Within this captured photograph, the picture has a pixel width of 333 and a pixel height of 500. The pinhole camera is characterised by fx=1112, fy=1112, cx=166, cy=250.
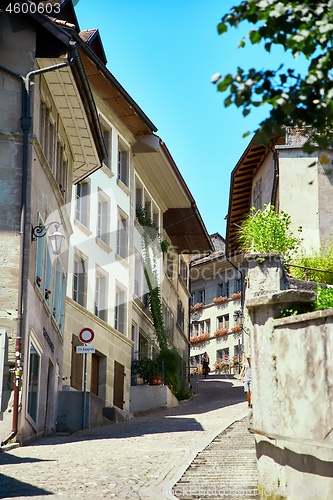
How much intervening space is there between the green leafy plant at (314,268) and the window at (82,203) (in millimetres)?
7912

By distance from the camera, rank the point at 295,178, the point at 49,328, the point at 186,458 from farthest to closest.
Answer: the point at 295,178 < the point at 49,328 < the point at 186,458

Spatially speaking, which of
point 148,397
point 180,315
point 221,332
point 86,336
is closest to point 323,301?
point 86,336

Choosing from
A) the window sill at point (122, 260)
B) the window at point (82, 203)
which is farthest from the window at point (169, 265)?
the window at point (82, 203)

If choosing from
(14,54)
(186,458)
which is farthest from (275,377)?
(14,54)

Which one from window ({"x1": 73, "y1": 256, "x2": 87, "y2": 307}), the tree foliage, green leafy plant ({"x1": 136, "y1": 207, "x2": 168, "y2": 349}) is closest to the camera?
the tree foliage

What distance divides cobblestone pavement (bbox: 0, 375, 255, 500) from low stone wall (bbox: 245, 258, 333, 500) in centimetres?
136

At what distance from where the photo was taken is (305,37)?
7500 millimetres

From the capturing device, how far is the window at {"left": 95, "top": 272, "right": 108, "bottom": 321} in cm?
3338

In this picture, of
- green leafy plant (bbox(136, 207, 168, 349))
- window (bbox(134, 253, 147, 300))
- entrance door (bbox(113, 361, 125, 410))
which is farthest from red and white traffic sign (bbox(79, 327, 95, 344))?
green leafy plant (bbox(136, 207, 168, 349))

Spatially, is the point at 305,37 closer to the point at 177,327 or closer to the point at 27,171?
the point at 27,171

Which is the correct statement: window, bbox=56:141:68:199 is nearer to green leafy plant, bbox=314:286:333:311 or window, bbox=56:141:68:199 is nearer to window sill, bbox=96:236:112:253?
window sill, bbox=96:236:112:253

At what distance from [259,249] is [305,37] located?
542 inches

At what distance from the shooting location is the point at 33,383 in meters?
21.9

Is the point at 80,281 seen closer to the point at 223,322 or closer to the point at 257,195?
the point at 257,195
